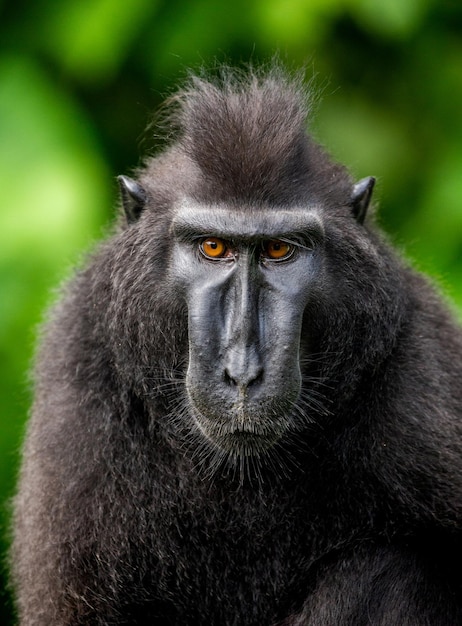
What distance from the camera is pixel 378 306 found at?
5.95 metres

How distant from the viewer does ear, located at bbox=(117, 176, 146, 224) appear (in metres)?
6.08

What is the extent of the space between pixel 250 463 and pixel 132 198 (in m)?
1.47

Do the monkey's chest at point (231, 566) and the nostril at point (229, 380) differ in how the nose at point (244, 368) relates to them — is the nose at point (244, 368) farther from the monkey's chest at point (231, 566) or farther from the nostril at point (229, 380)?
the monkey's chest at point (231, 566)

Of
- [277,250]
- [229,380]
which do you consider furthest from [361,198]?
[229,380]

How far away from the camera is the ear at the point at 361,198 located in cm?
609

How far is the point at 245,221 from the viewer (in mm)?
5695

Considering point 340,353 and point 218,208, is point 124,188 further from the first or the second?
point 340,353

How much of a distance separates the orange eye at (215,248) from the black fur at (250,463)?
0.80 ft

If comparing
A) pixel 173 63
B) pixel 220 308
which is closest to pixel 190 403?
pixel 220 308

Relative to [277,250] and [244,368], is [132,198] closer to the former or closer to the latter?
[277,250]

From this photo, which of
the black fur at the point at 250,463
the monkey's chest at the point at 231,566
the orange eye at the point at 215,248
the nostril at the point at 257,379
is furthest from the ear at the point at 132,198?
the monkey's chest at the point at 231,566

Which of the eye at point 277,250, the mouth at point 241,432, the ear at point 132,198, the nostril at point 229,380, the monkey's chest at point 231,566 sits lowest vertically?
the monkey's chest at point 231,566

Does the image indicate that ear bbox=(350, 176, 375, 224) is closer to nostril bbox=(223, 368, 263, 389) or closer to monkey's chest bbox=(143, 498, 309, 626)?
nostril bbox=(223, 368, 263, 389)

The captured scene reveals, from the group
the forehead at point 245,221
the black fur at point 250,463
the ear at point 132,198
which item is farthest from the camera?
the ear at point 132,198
